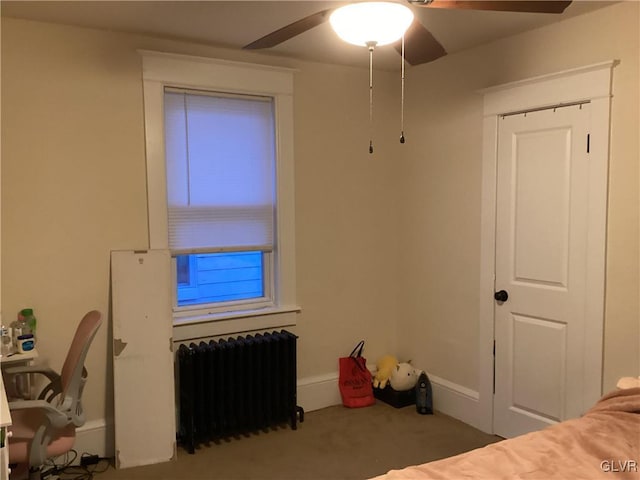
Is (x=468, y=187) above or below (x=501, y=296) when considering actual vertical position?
above

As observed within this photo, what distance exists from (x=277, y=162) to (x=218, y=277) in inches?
34.8

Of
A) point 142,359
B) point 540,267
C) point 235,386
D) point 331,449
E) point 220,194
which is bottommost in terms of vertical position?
point 331,449

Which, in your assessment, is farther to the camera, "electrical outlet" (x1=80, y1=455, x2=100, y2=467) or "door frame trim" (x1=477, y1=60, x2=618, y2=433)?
"electrical outlet" (x1=80, y1=455, x2=100, y2=467)

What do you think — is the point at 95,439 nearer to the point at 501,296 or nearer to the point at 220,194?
the point at 220,194

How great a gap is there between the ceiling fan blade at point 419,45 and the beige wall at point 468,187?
1117 mm

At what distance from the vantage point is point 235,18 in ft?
9.88

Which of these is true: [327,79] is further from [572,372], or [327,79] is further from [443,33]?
[572,372]

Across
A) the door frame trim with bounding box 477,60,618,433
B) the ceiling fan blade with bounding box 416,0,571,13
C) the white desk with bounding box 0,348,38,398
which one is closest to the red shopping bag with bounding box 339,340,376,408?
the door frame trim with bounding box 477,60,618,433

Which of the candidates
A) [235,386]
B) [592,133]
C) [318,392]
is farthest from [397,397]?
[592,133]

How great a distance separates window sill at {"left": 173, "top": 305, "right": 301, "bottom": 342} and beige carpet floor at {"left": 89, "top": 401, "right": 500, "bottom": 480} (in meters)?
0.68

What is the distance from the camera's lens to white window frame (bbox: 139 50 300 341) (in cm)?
339

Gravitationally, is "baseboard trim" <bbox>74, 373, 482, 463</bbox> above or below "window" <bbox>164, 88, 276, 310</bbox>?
below

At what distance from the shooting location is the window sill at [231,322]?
3.56 m

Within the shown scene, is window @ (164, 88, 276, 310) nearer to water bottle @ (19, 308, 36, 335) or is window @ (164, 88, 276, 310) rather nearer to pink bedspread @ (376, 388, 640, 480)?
water bottle @ (19, 308, 36, 335)
